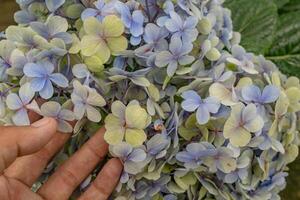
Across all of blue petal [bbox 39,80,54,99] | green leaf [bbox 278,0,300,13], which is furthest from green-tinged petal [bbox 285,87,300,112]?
green leaf [bbox 278,0,300,13]

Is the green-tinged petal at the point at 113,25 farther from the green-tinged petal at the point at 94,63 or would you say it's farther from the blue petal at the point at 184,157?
the blue petal at the point at 184,157

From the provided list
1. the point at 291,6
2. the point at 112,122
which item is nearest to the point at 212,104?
the point at 112,122

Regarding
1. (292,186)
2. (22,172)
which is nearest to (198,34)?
(22,172)

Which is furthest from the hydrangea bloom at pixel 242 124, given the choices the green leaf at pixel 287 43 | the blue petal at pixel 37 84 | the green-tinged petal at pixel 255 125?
the green leaf at pixel 287 43

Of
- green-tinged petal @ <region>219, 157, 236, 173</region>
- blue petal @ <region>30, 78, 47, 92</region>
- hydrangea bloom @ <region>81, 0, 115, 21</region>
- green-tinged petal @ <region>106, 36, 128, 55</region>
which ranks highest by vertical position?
hydrangea bloom @ <region>81, 0, 115, 21</region>

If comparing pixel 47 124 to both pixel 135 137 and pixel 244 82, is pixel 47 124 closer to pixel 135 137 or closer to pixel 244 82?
pixel 135 137

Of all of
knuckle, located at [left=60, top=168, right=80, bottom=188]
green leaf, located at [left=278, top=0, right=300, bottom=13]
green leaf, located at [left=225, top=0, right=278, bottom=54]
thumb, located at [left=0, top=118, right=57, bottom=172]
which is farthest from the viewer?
green leaf, located at [left=278, top=0, right=300, bottom=13]

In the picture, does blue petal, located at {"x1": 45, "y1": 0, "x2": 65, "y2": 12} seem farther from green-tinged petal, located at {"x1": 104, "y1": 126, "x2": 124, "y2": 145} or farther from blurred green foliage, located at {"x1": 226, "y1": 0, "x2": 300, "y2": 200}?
blurred green foliage, located at {"x1": 226, "y1": 0, "x2": 300, "y2": 200}
